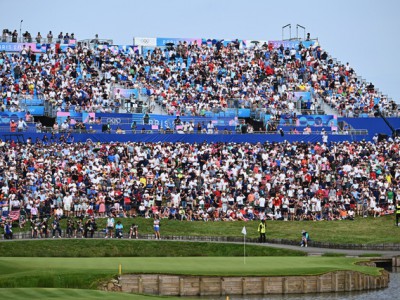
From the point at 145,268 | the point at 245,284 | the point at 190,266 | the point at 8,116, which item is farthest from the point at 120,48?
the point at 245,284

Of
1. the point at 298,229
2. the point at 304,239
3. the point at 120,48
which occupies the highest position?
the point at 120,48

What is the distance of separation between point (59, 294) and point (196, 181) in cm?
3266

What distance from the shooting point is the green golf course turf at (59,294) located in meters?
39.5

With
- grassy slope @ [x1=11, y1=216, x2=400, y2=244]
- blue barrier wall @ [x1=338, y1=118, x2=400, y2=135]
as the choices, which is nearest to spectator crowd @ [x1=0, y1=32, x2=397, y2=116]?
blue barrier wall @ [x1=338, y1=118, x2=400, y2=135]

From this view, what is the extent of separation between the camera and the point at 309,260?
5556 cm

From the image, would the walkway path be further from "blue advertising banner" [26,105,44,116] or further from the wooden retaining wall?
"blue advertising banner" [26,105,44,116]

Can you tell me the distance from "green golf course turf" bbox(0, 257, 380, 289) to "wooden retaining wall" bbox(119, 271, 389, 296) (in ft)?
1.34

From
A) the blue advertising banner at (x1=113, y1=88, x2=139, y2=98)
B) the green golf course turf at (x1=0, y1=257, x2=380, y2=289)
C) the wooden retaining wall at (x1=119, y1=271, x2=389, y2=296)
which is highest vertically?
the blue advertising banner at (x1=113, y1=88, x2=139, y2=98)

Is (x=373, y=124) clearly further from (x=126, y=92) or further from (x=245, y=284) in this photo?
(x=245, y=284)

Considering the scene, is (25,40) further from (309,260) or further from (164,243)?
(309,260)

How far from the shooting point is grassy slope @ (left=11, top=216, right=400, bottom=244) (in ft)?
214

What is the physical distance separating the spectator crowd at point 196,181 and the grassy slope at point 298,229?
1.52m

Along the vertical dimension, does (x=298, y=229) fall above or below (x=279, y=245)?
above

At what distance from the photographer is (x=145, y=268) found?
49.1m
